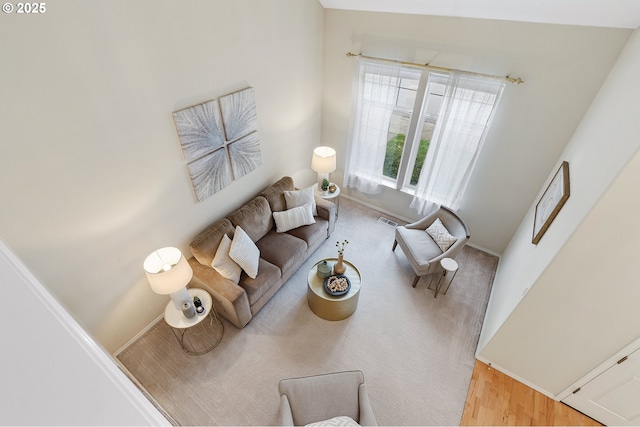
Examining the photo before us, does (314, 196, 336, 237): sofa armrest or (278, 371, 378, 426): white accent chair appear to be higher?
(314, 196, 336, 237): sofa armrest

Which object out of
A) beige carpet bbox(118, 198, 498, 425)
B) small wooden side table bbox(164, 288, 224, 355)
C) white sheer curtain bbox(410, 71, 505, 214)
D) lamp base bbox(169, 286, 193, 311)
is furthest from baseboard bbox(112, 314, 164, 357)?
white sheer curtain bbox(410, 71, 505, 214)

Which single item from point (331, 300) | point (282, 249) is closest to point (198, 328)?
point (282, 249)

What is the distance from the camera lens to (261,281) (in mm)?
3211

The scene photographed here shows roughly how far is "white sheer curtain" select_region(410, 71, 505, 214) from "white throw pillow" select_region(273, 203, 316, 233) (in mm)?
Answer: 1669

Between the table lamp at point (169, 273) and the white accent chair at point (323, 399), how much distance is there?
1206 millimetres

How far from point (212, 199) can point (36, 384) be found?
296 cm

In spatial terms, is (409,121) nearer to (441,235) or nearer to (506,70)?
(506,70)

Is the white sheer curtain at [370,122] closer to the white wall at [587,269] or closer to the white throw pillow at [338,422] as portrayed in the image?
the white wall at [587,269]

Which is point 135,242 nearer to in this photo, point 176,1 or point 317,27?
point 176,1

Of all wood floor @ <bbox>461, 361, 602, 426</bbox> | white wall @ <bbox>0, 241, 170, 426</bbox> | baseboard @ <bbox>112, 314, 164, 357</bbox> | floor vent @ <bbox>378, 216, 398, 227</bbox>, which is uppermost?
white wall @ <bbox>0, 241, 170, 426</bbox>

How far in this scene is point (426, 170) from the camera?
4184 millimetres

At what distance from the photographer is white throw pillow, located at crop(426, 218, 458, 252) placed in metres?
3.71

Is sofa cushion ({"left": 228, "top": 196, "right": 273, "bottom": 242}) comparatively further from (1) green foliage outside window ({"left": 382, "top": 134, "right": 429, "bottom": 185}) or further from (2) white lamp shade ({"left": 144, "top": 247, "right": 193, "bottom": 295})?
(1) green foliage outside window ({"left": 382, "top": 134, "right": 429, "bottom": 185})

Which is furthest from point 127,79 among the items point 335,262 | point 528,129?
point 528,129
